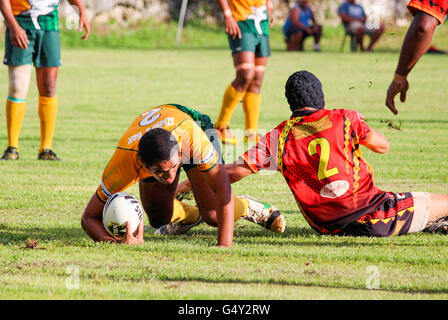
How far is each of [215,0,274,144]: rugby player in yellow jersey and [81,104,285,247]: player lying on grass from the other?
4.20 metres

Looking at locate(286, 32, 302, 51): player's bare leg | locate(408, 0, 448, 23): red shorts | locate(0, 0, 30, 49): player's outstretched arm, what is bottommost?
locate(286, 32, 302, 51): player's bare leg

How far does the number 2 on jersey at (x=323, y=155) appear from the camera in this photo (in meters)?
5.36

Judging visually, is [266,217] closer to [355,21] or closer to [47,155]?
[47,155]

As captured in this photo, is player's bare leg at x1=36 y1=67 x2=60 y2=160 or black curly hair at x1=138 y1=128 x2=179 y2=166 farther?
player's bare leg at x1=36 y1=67 x2=60 y2=160

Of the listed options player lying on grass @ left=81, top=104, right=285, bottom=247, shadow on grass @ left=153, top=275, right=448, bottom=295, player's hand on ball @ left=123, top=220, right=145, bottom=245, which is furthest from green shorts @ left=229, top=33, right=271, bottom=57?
shadow on grass @ left=153, top=275, right=448, bottom=295

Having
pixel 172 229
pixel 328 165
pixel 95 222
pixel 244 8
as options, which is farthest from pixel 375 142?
pixel 244 8

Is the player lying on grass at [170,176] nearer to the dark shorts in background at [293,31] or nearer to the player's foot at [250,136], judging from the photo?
the player's foot at [250,136]

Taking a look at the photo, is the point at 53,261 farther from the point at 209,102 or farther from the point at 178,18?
the point at 178,18

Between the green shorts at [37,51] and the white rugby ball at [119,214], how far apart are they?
12.1 feet

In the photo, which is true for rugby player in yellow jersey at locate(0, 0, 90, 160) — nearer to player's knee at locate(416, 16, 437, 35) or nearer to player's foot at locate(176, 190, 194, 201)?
player's foot at locate(176, 190, 194, 201)

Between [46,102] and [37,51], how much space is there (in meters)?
0.62

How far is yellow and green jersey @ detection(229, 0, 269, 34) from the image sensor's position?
1016cm

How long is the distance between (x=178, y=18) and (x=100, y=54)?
746 cm

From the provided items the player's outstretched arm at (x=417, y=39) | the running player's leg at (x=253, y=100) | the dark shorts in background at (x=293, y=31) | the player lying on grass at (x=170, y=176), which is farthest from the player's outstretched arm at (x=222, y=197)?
the dark shorts in background at (x=293, y=31)
